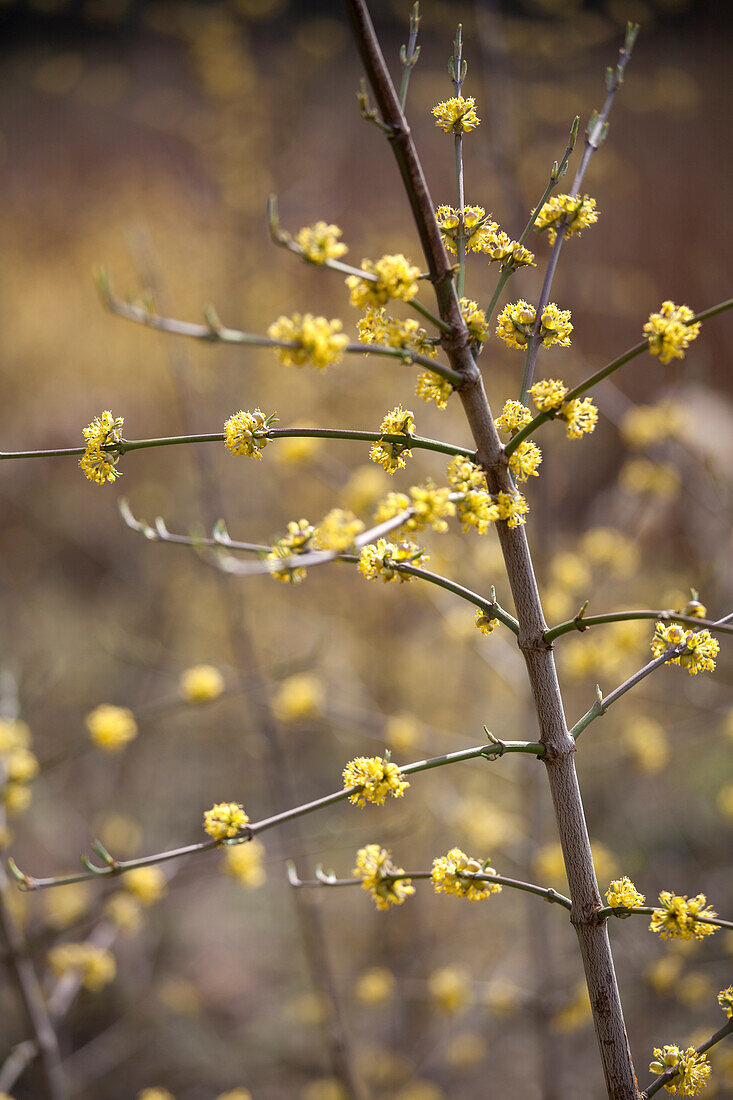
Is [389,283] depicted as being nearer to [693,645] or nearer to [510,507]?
[510,507]

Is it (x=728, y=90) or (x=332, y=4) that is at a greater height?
(x=332, y=4)

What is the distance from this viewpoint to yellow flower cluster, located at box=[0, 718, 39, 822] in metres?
1.47

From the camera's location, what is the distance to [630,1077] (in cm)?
73

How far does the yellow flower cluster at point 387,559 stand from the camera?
65 cm

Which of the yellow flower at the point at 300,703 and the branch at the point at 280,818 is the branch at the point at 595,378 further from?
the yellow flower at the point at 300,703

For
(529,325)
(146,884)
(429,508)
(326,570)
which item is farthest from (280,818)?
(326,570)

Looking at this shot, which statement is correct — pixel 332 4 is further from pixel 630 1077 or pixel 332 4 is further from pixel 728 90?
pixel 630 1077

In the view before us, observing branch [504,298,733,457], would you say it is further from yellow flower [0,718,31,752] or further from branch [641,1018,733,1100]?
yellow flower [0,718,31,752]

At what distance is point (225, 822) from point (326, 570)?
3.98 meters

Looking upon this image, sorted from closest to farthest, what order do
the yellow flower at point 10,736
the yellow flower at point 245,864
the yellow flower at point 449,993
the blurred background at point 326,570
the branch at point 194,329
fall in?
the branch at point 194,329 → the yellow flower at point 10,736 → the yellow flower at point 245,864 → the yellow flower at point 449,993 → the blurred background at point 326,570

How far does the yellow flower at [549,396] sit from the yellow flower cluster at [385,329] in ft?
0.42

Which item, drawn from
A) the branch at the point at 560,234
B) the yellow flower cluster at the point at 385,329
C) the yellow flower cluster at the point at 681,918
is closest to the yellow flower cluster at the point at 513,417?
the branch at the point at 560,234

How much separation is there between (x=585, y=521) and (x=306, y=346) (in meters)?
3.95

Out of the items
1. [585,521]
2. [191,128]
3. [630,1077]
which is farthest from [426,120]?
[630,1077]
